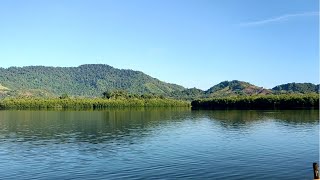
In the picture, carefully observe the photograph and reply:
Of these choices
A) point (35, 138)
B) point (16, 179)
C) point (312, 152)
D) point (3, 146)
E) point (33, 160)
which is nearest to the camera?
point (16, 179)

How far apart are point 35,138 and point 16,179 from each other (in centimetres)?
4295

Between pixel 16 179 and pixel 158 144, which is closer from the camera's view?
pixel 16 179

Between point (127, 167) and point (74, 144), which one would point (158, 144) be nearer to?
point (74, 144)

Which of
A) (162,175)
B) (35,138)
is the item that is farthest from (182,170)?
(35,138)

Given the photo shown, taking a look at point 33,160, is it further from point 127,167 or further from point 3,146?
point 3,146

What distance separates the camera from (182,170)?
4981 cm

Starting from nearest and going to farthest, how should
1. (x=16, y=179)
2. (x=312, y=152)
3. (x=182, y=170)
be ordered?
(x=16, y=179)
(x=182, y=170)
(x=312, y=152)

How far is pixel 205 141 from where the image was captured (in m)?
80.1

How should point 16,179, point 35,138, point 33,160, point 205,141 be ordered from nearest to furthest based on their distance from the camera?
point 16,179, point 33,160, point 205,141, point 35,138

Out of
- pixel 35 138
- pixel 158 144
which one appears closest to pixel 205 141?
pixel 158 144

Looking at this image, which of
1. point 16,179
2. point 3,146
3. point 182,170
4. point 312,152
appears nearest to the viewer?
point 16,179

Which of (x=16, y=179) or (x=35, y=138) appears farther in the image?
(x=35, y=138)

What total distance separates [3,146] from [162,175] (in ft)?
134

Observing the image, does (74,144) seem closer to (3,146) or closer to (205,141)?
(3,146)
